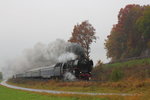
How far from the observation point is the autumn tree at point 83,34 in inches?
2565

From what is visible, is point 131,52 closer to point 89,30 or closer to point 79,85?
point 89,30

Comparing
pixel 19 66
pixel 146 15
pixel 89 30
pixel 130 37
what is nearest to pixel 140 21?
pixel 146 15

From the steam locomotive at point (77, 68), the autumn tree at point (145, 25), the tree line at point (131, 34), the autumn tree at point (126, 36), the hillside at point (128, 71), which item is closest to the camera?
the hillside at point (128, 71)

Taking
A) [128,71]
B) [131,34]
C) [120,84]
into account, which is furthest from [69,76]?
[131,34]

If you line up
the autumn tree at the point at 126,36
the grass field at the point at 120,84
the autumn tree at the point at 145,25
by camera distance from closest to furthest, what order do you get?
the grass field at the point at 120,84
the autumn tree at the point at 145,25
the autumn tree at the point at 126,36

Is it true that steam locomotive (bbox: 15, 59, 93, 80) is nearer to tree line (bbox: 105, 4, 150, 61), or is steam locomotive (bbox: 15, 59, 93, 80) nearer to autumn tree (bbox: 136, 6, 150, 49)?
autumn tree (bbox: 136, 6, 150, 49)

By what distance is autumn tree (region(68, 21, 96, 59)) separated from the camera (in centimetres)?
6516

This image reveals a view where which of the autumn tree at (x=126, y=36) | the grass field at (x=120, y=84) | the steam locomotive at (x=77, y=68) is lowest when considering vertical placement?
the grass field at (x=120, y=84)

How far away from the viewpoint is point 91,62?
4134 centimetres

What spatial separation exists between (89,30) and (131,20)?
999 cm

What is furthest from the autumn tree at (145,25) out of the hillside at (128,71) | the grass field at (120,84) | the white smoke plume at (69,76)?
the white smoke plume at (69,76)

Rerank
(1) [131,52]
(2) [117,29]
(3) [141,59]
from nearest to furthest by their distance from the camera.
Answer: (3) [141,59], (1) [131,52], (2) [117,29]

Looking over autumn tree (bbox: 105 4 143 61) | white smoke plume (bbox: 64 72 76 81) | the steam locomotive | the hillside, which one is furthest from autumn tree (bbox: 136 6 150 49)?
white smoke plume (bbox: 64 72 76 81)

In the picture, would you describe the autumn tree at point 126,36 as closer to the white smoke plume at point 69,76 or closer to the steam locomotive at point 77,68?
the steam locomotive at point 77,68
